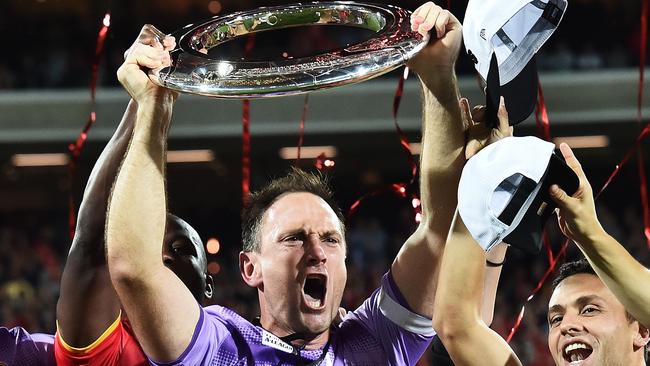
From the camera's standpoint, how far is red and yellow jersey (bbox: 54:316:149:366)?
2342 millimetres

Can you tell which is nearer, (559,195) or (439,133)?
(559,195)

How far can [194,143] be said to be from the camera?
9.57m

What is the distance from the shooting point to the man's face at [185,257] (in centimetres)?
268

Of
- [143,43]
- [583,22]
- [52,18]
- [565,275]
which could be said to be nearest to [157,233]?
[143,43]

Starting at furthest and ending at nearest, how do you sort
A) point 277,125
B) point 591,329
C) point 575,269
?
point 277,125 → point 575,269 → point 591,329

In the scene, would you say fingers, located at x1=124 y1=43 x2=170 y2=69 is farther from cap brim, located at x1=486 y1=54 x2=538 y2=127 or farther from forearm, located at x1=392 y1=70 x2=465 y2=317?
cap brim, located at x1=486 y1=54 x2=538 y2=127

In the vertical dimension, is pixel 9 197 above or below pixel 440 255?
below

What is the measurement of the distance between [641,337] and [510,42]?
31.3 inches

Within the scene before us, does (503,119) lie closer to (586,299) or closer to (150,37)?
(586,299)

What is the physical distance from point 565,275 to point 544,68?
715 centimetres

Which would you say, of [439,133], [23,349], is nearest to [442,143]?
[439,133]

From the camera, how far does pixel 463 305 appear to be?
6.67ft

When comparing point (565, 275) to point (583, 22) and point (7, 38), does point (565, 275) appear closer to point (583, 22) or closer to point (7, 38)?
point (583, 22)

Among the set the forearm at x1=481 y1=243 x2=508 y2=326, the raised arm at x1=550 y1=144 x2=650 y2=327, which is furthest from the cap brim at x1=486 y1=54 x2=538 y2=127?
the forearm at x1=481 y1=243 x2=508 y2=326
